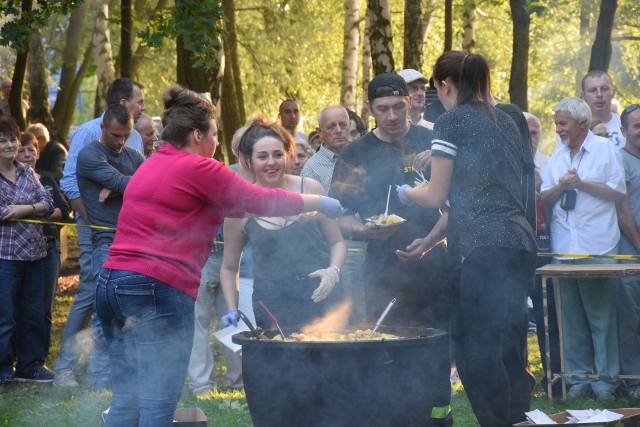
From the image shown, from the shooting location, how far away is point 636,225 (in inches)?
314

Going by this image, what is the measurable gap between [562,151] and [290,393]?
4.11 m

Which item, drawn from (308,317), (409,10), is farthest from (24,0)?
(308,317)

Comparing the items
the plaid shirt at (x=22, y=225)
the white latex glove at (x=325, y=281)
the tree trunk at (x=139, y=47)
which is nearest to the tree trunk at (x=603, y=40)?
the plaid shirt at (x=22, y=225)

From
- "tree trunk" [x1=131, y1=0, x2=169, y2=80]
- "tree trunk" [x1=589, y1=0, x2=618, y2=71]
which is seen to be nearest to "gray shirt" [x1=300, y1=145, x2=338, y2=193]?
"tree trunk" [x1=589, y1=0, x2=618, y2=71]

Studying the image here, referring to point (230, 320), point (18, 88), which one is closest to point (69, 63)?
point (18, 88)

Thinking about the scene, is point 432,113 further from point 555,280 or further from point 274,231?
point 274,231

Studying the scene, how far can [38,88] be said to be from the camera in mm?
22156

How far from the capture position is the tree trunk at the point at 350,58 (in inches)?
845

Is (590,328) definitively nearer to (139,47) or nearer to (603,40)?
(603,40)

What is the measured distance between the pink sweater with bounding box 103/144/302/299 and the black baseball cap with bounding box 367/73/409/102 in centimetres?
201

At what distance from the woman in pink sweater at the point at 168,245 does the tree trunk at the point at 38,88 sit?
15.8 metres

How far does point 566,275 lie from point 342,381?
315 cm

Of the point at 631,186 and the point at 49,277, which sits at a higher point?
the point at 631,186

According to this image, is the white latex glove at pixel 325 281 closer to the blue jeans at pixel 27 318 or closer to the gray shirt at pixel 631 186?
the gray shirt at pixel 631 186
